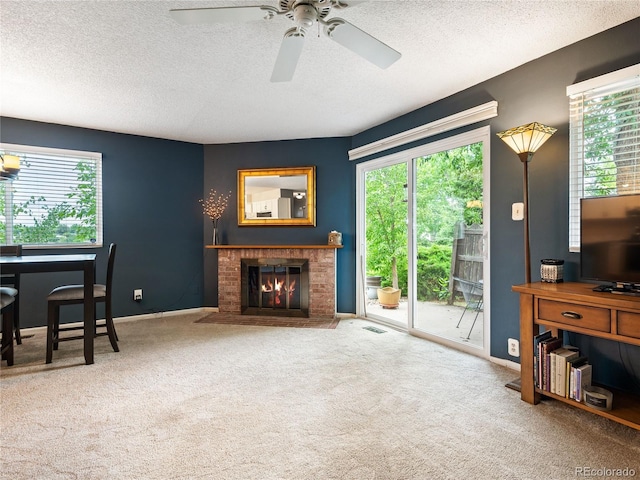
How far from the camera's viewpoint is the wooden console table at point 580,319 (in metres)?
1.73

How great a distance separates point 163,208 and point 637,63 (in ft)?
15.9

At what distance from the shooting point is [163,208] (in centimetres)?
469

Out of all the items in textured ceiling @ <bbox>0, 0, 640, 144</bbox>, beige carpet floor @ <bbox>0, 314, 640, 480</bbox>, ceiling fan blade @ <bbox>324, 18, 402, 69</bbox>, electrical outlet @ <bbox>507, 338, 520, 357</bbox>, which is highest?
textured ceiling @ <bbox>0, 0, 640, 144</bbox>

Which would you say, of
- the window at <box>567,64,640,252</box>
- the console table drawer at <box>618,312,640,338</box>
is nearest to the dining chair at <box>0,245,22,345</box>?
the console table drawer at <box>618,312,640,338</box>

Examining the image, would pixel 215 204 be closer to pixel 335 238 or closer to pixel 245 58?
pixel 335 238

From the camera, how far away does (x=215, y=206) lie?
4.94 meters

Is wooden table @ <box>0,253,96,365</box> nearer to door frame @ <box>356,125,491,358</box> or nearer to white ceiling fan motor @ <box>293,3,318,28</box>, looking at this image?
white ceiling fan motor @ <box>293,3,318,28</box>

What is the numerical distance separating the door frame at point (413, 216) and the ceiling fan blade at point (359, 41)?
1383 millimetres

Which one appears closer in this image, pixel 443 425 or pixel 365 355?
pixel 443 425

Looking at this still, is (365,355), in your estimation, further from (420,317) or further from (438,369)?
(420,317)

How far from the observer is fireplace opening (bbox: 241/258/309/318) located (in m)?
4.57

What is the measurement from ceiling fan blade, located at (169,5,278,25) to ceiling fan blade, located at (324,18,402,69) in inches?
12.2

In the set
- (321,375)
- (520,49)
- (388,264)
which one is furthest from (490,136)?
(321,375)

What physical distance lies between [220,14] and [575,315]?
8.05 ft
